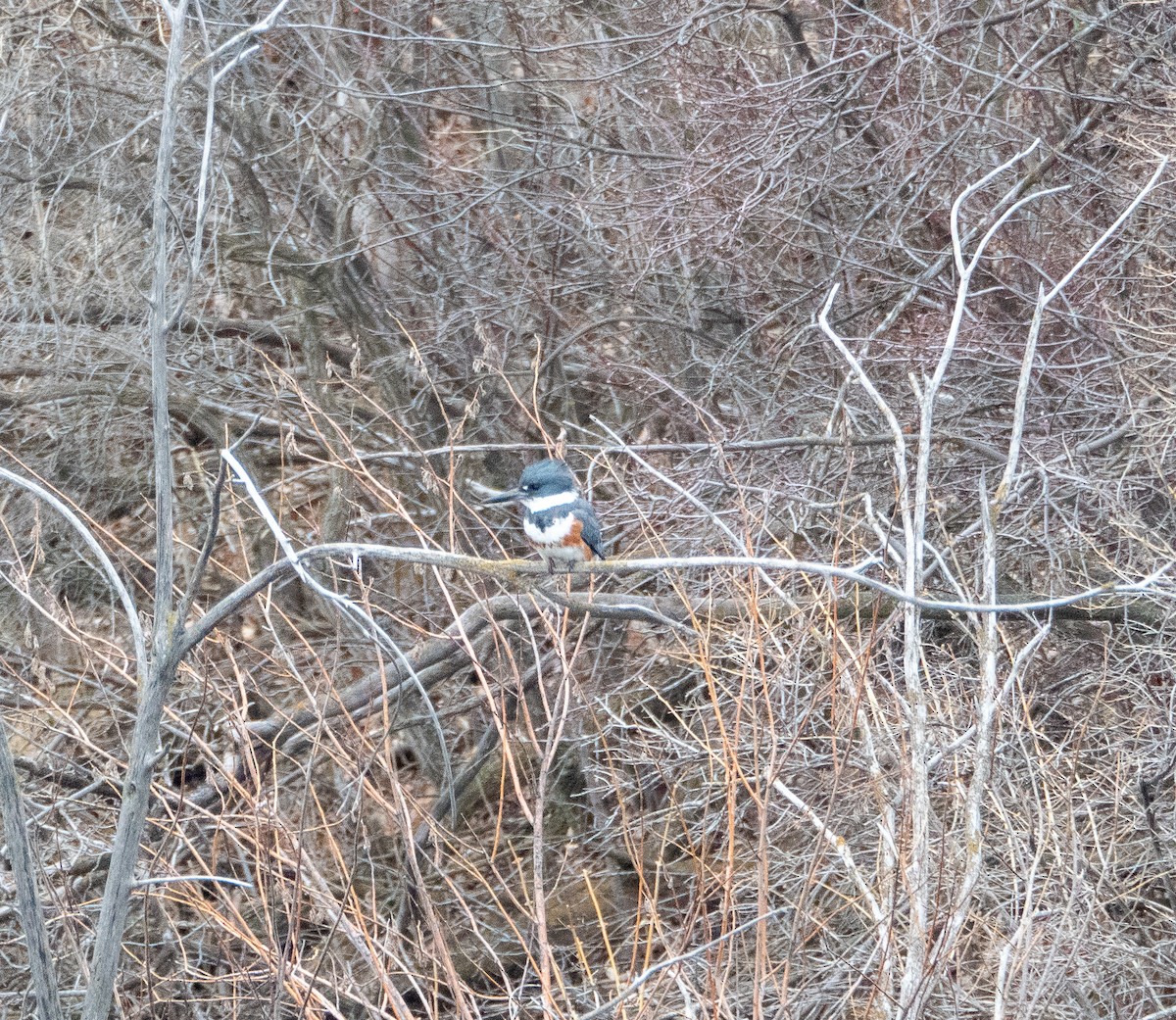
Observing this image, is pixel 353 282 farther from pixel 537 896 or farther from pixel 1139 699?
pixel 537 896

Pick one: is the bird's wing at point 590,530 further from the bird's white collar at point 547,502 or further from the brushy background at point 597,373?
the brushy background at point 597,373

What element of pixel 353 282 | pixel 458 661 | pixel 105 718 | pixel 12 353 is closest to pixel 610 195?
pixel 353 282

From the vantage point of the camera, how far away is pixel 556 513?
395cm

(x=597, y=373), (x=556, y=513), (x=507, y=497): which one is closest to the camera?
(x=507, y=497)

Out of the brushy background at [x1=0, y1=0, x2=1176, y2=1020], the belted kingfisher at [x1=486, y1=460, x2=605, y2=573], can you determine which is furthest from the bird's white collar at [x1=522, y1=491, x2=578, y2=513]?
the brushy background at [x1=0, y1=0, x2=1176, y2=1020]

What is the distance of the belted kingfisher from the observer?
154 inches

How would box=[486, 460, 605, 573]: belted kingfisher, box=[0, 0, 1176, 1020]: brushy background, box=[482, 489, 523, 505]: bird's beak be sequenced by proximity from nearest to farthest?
box=[482, 489, 523, 505]: bird's beak < box=[486, 460, 605, 573]: belted kingfisher < box=[0, 0, 1176, 1020]: brushy background

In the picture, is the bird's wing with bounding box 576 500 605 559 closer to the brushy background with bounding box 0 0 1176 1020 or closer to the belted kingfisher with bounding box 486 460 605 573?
the belted kingfisher with bounding box 486 460 605 573

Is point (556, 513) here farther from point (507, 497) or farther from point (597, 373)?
point (597, 373)

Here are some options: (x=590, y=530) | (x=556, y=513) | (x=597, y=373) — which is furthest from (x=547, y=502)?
(x=597, y=373)

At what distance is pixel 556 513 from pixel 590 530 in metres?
0.16

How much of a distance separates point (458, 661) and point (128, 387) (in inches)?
94.1

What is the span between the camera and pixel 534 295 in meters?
6.68

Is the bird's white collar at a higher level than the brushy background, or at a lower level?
higher
